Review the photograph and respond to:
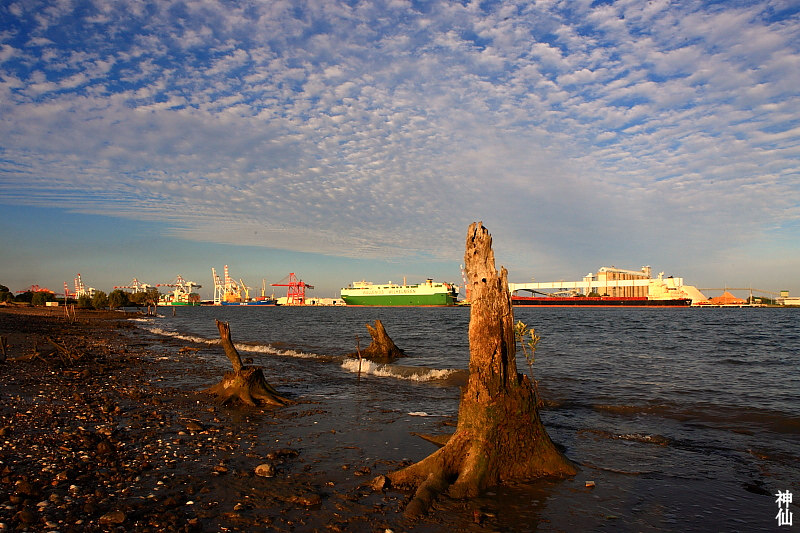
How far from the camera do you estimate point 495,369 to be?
6676mm

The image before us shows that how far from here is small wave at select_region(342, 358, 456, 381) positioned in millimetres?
17422

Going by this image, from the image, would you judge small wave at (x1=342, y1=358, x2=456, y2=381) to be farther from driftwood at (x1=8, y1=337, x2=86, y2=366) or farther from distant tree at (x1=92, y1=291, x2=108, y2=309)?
distant tree at (x1=92, y1=291, x2=108, y2=309)

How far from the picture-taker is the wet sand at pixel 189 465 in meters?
5.16

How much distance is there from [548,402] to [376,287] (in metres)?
127

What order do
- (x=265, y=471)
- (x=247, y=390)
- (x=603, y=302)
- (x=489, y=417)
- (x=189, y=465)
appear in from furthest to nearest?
(x=603, y=302) < (x=247, y=390) < (x=189, y=465) < (x=265, y=471) < (x=489, y=417)

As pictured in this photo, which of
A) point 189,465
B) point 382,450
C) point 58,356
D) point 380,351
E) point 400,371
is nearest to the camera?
point 189,465

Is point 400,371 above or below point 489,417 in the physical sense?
below

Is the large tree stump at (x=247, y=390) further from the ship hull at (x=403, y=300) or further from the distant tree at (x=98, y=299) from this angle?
the ship hull at (x=403, y=300)

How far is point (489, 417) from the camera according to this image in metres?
6.47

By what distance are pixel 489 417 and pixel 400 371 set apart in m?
12.4

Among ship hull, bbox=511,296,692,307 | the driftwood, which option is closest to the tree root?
the driftwood

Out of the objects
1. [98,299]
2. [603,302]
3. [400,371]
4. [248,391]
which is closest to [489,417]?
[248,391]

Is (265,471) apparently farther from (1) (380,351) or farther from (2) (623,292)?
(2) (623,292)

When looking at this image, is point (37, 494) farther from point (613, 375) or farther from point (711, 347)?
point (711, 347)
